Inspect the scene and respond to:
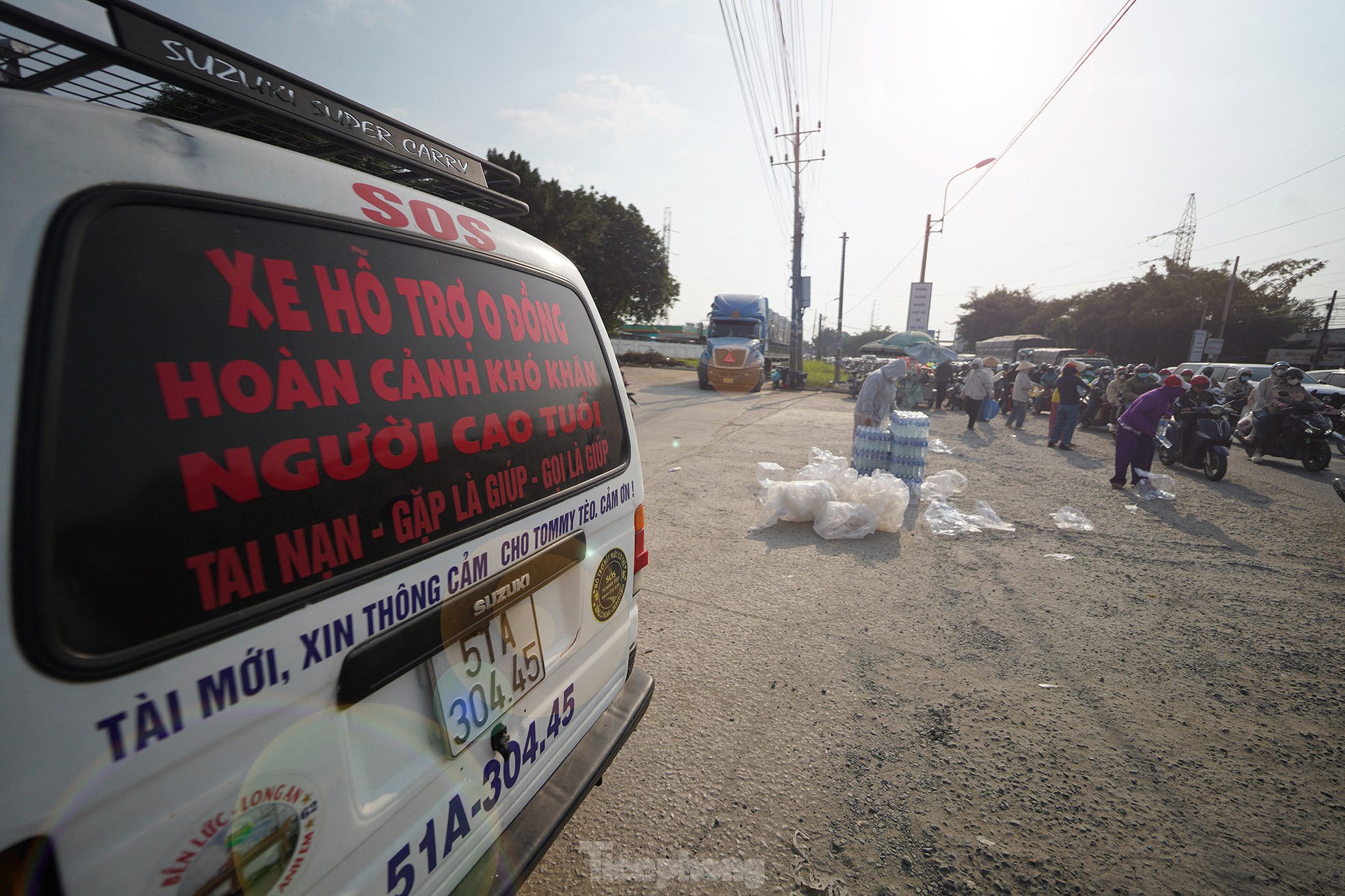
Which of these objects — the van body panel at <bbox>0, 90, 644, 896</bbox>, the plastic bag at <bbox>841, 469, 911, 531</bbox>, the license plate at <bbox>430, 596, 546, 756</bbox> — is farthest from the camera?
the plastic bag at <bbox>841, 469, 911, 531</bbox>

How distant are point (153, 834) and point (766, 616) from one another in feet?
10.4

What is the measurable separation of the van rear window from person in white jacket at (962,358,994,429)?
13067 mm

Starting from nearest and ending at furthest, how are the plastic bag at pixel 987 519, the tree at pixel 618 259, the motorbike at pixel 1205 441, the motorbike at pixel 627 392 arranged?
the motorbike at pixel 627 392 → the plastic bag at pixel 987 519 → the motorbike at pixel 1205 441 → the tree at pixel 618 259

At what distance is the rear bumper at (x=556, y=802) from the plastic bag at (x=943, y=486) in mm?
5185

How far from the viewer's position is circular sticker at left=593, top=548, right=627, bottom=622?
195cm

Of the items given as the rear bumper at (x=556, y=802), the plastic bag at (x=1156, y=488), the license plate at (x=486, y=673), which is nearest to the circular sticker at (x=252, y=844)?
the license plate at (x=486, y=673)

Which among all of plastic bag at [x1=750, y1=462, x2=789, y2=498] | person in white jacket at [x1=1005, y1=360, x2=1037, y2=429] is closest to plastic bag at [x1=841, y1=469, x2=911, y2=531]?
plastic bag at [x1=750, y1=462, x2=789, y2=498]

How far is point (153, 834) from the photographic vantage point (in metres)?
0.84

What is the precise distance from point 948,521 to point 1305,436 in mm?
7828

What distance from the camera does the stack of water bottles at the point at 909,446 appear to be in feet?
21.3

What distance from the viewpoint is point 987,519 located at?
564cm

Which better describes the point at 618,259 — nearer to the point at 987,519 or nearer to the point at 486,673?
the point at 987,519

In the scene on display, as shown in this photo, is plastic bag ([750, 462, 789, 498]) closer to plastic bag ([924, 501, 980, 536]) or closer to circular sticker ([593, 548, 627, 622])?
plastic bag ([924, 501, 980, 536])

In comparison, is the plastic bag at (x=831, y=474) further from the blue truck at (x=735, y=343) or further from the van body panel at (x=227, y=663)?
the blue truck at (x=735, y=343)
